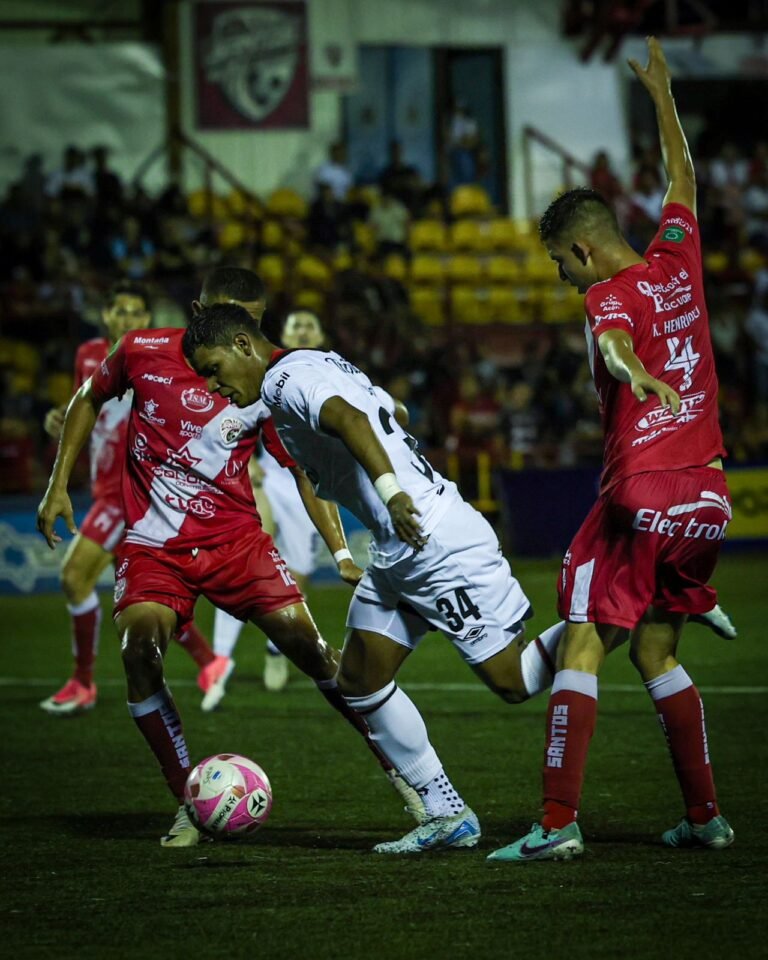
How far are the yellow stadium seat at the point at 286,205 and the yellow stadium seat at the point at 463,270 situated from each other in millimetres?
2255

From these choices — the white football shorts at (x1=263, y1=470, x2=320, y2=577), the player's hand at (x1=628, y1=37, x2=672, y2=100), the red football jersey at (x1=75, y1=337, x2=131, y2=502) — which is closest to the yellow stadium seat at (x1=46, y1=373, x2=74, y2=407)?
the white football shorts at (x1=263, y1=470, x2=320, y2=577)

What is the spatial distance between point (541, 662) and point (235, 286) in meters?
2.09

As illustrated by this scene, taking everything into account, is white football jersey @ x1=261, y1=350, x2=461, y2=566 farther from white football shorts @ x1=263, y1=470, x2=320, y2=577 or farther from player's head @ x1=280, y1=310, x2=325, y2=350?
white football shorts @ x1=263, y1=470, x2=320, y2=577

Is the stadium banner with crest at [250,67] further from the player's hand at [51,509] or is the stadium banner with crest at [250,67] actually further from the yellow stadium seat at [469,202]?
the player's hand at [51,509]

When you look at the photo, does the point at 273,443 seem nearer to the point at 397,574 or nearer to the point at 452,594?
the point at 397,574

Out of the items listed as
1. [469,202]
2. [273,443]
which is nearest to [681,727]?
[273,443]

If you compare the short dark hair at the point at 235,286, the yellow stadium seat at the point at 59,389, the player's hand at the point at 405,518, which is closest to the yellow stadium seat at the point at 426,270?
the yellow stadium seat at the point at 59,389

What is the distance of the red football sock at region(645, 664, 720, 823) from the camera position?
A: 19.6ft

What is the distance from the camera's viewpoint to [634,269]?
589cm

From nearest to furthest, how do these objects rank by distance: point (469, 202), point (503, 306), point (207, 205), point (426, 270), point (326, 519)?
point (326, 519) → point (207, 205) → point (426, 270) → point (503, 306) → point (469, 202)

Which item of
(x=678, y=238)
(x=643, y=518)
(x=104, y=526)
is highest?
(x=678, y=238)

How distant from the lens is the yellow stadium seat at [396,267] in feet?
77.4

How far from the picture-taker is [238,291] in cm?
712

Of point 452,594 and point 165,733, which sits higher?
point 452,594
